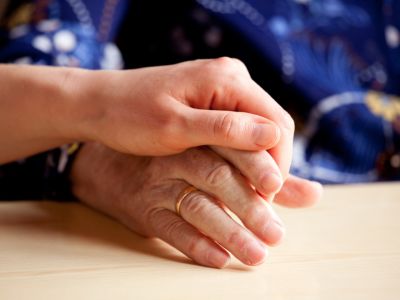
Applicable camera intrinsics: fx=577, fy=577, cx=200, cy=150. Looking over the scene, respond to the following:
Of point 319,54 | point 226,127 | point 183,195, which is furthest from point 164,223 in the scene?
point 319,54

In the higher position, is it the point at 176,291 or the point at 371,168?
the point at 176,291

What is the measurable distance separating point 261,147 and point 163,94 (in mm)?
109

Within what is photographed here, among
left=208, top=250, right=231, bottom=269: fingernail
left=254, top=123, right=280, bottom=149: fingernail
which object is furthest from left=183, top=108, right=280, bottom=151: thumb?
left=208, top=250, right=231, bottom=269: fingernail

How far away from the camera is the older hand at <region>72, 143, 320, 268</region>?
1.81 feet

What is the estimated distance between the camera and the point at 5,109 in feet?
2.08

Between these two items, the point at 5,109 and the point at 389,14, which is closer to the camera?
the point at 5,109

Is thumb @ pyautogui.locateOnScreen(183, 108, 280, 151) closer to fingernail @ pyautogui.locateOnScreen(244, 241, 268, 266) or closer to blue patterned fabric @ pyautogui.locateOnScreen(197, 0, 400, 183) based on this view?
fingernail @ pyautogui.locateOnScreen(244, 241, 268, 266)

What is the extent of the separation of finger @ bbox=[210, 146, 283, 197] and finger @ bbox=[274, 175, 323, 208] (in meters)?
→ 0.09

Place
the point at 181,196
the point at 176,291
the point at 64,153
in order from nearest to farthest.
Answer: the point at 176,291, the point at 181,196, the point at 64,153

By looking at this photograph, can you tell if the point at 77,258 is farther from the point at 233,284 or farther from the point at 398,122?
the point at 398,122

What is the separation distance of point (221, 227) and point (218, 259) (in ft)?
0.11

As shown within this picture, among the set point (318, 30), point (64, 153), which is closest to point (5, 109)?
point (64, 153)

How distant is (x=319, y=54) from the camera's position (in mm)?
995

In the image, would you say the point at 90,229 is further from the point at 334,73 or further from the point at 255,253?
the point at 334,73
